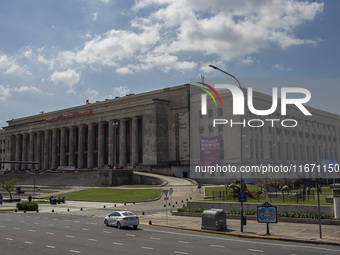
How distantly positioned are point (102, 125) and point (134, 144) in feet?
45.4

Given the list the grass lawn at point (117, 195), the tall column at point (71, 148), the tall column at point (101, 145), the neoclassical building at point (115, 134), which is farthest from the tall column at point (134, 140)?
the tall column at point (71, 148)

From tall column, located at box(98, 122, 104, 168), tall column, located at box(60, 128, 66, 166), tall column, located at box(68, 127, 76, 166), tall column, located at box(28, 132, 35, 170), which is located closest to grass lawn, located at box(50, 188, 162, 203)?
tall column, located at box(98, 122, 104, 168)

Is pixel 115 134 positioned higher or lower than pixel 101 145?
higher

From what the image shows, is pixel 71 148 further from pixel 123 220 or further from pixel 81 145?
pixel 123 220

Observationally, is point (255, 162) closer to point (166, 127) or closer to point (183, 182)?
point (183, 182)

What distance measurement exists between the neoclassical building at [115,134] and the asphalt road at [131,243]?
55.6 m

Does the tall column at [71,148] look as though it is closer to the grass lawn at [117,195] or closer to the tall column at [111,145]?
the tall column at [111,145]

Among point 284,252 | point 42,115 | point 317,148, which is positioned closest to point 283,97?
point 284,252

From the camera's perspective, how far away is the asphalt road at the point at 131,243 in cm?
1788

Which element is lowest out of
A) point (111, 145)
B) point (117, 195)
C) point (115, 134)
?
point (117, 195)

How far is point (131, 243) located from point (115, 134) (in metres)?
70.1

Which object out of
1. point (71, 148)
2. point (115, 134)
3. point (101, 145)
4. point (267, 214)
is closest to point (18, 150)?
point (71, 148)

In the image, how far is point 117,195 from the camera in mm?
57281

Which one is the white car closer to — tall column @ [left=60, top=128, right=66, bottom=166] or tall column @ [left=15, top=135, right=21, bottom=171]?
tall column @ [left=60, top=128, right=66, bottom=166]
